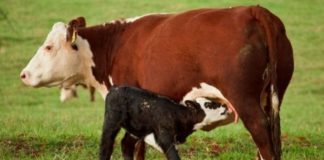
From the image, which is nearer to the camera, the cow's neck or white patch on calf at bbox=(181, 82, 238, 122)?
white patch on calf at bbox=(181, 82, 238, 122)

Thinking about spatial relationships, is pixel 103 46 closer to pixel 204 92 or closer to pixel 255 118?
pixel 204 92

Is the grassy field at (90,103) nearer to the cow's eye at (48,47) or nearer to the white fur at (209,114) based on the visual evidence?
the cow's eye at (48,47)

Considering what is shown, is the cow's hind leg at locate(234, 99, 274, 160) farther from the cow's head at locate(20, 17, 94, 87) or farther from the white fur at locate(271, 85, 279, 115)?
the cow's head at locate(20, 17, 94, 87)

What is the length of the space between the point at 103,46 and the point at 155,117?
2.17m

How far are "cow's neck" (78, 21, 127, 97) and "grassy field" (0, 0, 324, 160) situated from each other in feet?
3.21

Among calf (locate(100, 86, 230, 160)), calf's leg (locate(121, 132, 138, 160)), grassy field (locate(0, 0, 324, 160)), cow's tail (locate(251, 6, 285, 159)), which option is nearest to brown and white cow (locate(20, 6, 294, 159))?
cow's tail (locate(251, 6, 285, 159))

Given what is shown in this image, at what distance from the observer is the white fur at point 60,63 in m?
9.63

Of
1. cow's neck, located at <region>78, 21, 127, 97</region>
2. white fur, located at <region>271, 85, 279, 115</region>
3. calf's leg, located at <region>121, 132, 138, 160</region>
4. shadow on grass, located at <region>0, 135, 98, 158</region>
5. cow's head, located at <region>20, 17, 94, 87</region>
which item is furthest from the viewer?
shadow on grass, located at <region>0, 135, 98, 158</region>

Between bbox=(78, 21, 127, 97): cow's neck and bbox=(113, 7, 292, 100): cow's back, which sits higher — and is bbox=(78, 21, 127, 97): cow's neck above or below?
below

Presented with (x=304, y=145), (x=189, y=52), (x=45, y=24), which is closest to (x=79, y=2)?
(x=45, y=24)

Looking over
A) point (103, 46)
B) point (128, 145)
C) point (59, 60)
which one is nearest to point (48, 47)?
point (59, 60)

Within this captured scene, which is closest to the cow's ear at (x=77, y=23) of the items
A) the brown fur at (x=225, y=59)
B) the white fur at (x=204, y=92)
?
the brown fur at (x=225, y=59)

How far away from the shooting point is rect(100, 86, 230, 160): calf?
25.3ft

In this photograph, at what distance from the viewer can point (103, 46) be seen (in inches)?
380
